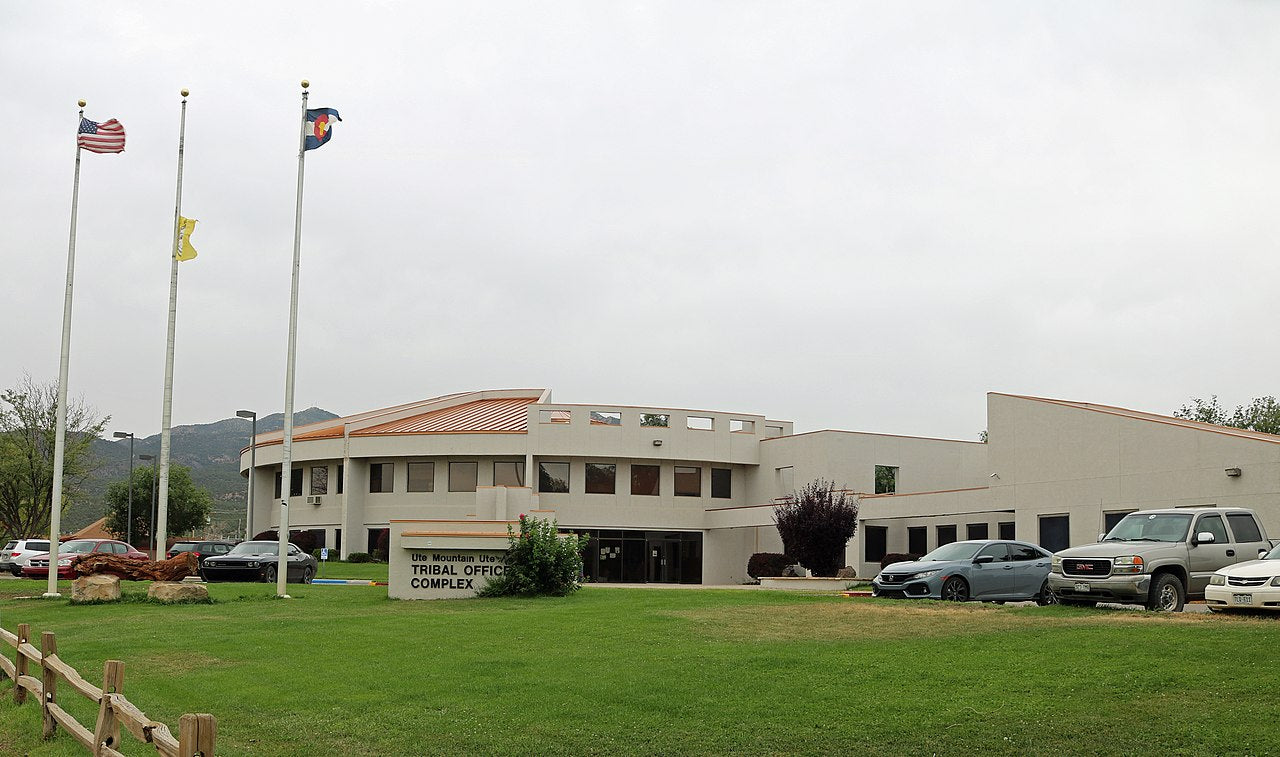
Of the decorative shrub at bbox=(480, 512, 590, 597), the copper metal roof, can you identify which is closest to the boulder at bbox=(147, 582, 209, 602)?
the decorative shrub at bbox=(480, 512, 590, 597)

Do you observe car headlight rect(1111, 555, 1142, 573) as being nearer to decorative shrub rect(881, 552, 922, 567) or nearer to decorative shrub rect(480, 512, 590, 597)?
decorative shrub rect(480, 512, 590, 597)

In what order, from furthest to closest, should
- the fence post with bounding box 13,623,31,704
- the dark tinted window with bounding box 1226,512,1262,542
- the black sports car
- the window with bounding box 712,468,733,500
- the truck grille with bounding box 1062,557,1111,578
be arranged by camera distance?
1. the window with bounding box 712,468,733,500
2. the black sports car
3. the dark tinted window with bounding box 1226,512,1262,542
4. the truck grille with bounding box 1062,557,1111,578
5. the fence post with bounding box 13,623,31,704

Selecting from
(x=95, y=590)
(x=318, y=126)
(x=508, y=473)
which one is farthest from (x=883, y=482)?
(x=95, y=590)

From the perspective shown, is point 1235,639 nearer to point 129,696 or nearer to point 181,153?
point 129,696

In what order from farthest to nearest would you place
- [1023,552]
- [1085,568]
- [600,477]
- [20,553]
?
[600,477]
[20,553]
[1023,552]
[1085,568]

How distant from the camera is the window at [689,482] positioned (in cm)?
5669

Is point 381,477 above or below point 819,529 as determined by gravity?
above

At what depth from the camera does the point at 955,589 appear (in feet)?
81.4

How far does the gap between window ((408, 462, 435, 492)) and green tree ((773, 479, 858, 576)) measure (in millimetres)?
19102

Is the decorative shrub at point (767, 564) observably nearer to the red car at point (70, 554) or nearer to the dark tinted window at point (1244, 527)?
the red car at point (70, 554)

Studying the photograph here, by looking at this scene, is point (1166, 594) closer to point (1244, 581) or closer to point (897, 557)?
point (1244, 581)

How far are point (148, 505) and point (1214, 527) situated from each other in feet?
220

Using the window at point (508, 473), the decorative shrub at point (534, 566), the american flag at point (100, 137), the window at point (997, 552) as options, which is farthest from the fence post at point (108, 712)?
the window at point (508, 473)

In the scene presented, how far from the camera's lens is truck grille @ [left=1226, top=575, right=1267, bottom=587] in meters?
18.3
